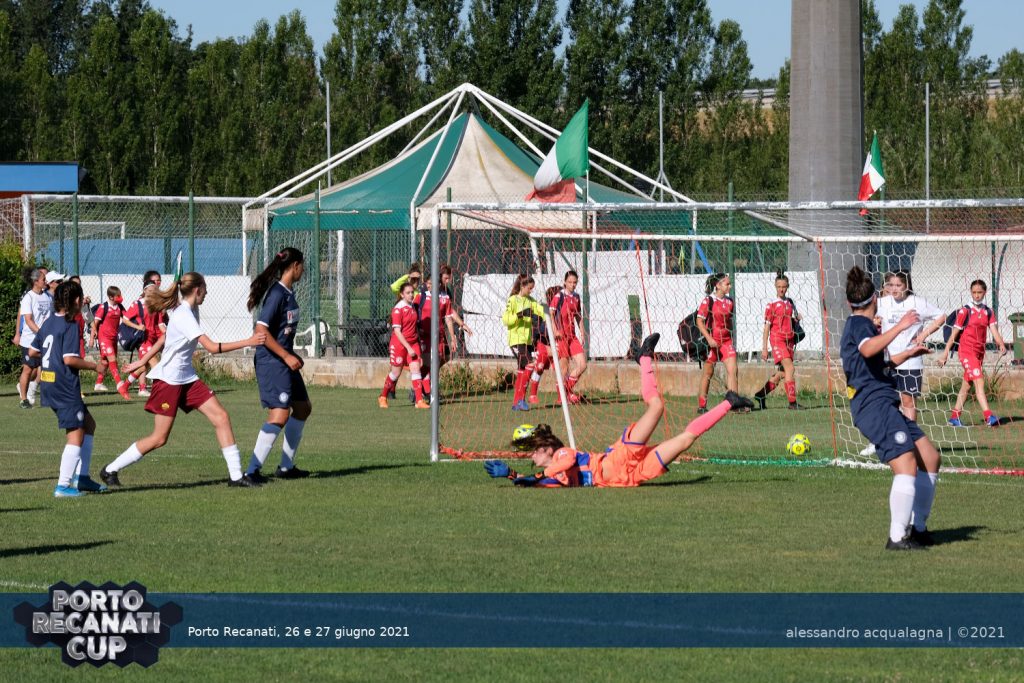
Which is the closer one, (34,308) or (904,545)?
(904,545)

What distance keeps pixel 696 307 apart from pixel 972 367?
17.5 ft

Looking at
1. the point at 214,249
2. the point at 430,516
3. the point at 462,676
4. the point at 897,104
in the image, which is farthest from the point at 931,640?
the point at 897,104

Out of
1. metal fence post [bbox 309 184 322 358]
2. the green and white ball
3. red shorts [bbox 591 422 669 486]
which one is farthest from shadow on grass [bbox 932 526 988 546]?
metal fence post [bbox 309 184 322 358]

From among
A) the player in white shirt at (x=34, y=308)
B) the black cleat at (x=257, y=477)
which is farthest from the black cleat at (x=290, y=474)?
the player in white shirt at (x=34, y=308)

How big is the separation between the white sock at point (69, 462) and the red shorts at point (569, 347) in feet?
29.2

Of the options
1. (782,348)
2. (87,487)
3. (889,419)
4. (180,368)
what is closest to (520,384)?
(782,348)

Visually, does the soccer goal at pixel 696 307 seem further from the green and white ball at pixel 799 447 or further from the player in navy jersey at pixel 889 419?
the player in navy jersey at pixel 889 419

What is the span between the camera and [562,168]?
634 inches

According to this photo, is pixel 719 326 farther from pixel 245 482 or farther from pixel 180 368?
pixel 180 368

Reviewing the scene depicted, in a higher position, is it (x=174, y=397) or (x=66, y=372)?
(x=66, y=372)

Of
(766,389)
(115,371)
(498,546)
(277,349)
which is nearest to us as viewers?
(498,546)

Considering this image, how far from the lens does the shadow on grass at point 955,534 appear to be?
9531mm

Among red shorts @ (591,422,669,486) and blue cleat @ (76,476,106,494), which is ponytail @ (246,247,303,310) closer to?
blue cleat @ (76,476,106,494)

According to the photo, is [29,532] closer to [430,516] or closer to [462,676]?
→ [430,516]
